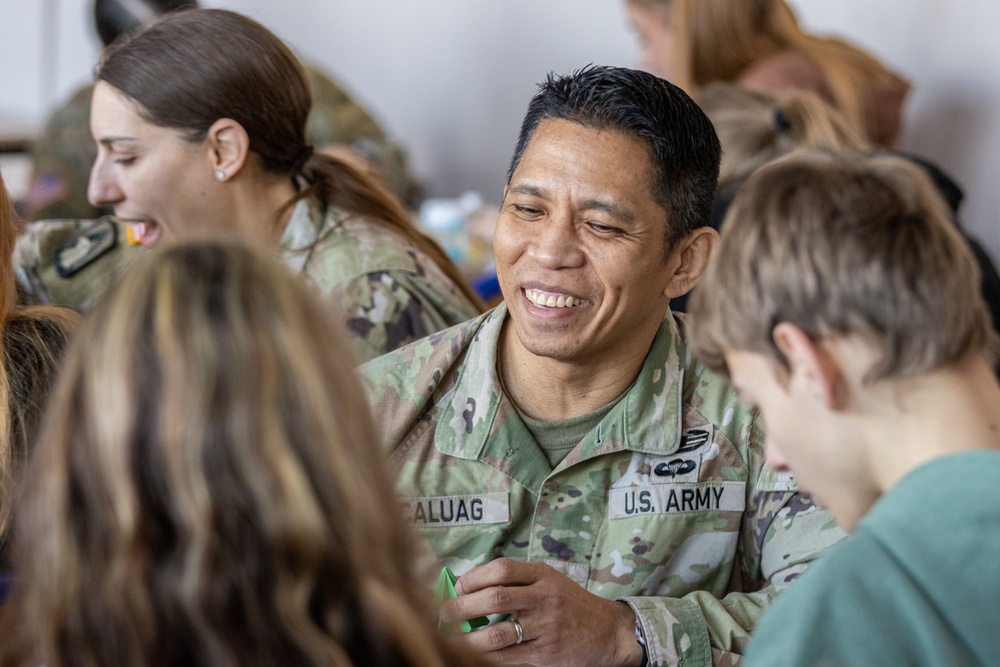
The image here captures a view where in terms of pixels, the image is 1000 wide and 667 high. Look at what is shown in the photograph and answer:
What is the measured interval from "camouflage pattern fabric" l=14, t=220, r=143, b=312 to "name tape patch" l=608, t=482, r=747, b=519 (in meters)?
1.21

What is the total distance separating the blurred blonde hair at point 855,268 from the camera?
1.01 metres

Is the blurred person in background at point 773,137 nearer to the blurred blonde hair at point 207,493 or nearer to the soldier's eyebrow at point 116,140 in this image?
the soldier's eyebrow at point 116,140

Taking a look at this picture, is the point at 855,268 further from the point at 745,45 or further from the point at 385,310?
the point at 745,45

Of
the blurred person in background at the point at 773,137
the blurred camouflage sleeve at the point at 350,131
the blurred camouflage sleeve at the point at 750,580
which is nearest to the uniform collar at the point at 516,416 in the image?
the blurred camouflage sleeve at the point at 750,580

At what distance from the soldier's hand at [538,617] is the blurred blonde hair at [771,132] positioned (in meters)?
1.59

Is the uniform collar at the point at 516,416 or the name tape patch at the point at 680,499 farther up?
the uniform collar at the point at 516,416

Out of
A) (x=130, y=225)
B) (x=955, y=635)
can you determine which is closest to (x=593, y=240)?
(x=955, y=635)

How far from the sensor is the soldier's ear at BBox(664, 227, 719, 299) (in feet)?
5.43

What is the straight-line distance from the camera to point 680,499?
1.59 meters

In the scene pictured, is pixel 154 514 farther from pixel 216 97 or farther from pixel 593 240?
pixel 216 97

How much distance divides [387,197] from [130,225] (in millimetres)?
516

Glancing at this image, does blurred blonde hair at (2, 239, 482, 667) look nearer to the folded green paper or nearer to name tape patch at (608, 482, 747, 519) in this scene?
the folded green paper

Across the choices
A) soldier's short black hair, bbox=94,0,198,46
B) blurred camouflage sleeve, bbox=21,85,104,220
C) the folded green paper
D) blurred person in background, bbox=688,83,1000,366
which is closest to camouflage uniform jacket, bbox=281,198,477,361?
the folded green paper

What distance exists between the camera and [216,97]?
6.96 feet
